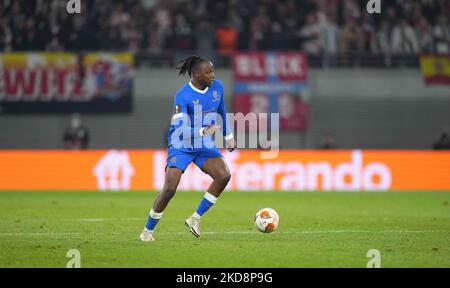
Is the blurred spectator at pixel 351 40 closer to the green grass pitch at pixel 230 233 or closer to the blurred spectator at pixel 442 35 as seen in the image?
the blurred spectator at pixel 442 35

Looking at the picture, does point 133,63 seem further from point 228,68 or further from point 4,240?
point 4,240

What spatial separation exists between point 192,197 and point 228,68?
9.38 meters

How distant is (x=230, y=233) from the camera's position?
46.1ft

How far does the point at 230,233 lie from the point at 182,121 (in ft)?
7.79

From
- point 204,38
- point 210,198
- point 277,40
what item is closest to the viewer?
point 210,198

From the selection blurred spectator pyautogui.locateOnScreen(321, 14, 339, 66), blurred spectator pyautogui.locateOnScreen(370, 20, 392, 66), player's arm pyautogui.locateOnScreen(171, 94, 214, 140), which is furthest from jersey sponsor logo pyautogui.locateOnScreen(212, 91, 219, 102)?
blurred spectator pyautogui.locateOnScreen(370, 20, 392, 66)

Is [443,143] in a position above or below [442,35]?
below

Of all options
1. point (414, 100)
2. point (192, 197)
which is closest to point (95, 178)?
point (192, 197)

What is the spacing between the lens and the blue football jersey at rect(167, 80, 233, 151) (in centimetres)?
1255

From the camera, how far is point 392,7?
30.6m
